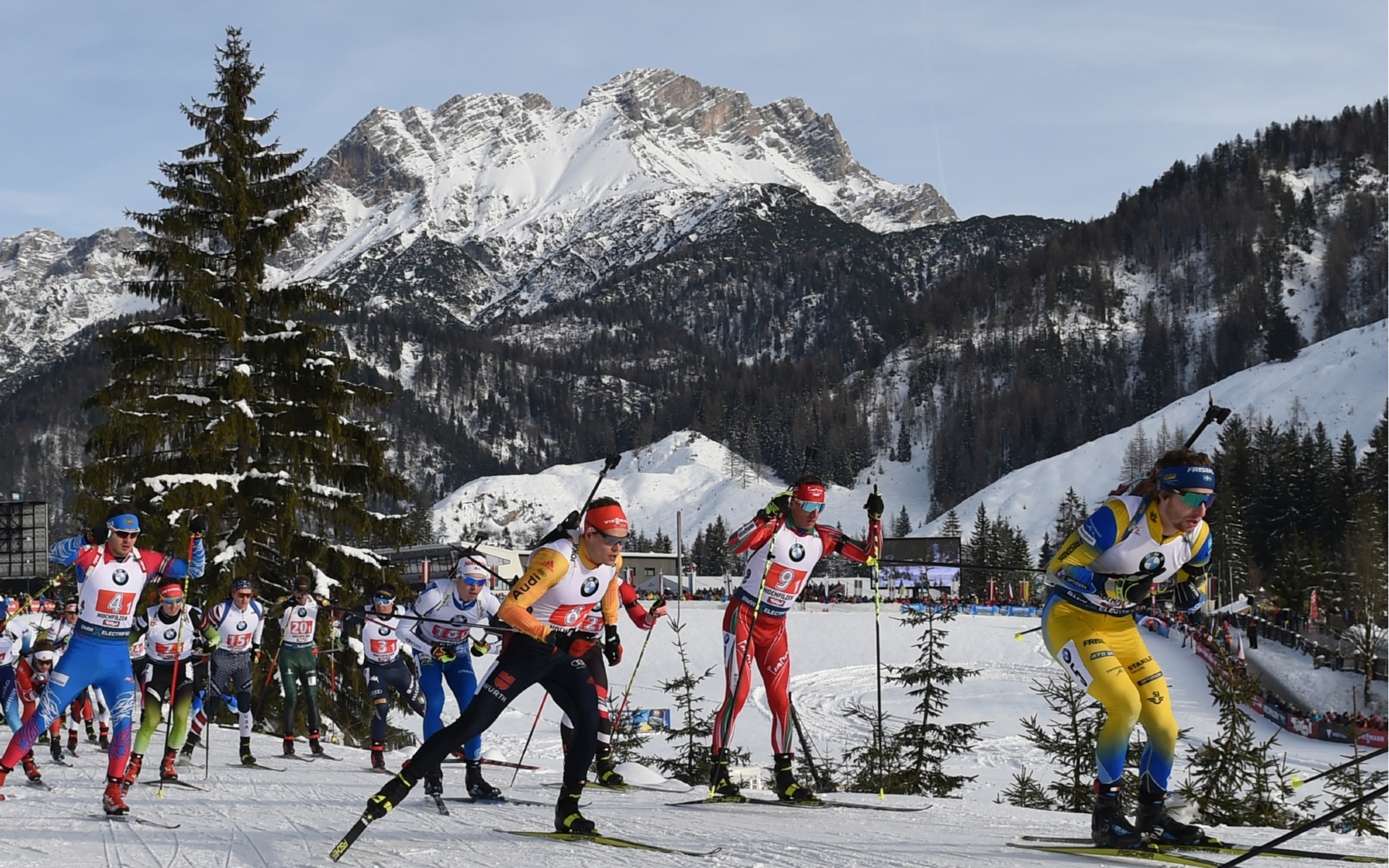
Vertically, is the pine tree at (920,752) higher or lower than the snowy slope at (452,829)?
lower

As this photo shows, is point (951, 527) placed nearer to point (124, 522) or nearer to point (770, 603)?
point (770, 603)

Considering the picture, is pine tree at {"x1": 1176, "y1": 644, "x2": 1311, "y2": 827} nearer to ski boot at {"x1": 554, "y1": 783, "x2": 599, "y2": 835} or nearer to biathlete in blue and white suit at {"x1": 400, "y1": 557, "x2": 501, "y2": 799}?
ski boot at {"x1": 554, "y1": 783, "x2": 599, "y2": 835}

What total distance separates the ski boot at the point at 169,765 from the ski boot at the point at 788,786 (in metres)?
5.97

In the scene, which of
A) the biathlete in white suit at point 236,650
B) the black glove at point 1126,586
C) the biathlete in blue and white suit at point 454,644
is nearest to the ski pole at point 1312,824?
the black glove at point 1126,586

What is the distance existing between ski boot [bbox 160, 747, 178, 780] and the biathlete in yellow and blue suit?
869 cm

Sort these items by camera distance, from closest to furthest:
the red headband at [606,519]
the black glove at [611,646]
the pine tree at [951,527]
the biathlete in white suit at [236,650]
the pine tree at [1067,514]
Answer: the red headband at [606,519], the black glove at [611,646], the biathlete in white suit at [236,650], the pine tree at [1067,514], the pine tree at [951,527]

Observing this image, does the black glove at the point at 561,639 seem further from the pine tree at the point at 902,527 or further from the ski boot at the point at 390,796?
the pine tree at the point at 902,527

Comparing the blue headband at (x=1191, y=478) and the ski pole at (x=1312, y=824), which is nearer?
the ski pole at (x=1312, y=824)

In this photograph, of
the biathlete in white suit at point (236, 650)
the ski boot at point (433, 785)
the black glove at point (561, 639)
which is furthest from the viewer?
the biathlete in white suit at point (236, 650)

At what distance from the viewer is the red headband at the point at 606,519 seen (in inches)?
316

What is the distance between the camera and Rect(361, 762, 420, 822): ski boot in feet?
23.6

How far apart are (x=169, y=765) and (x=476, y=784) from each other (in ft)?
12.4

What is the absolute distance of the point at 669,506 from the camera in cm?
19238

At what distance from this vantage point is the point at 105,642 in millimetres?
9461
